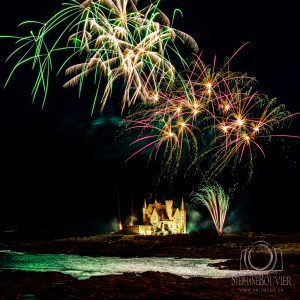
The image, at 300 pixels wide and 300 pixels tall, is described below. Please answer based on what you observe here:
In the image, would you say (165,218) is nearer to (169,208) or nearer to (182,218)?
(169,208)

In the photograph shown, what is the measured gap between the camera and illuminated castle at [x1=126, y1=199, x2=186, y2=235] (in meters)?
96.8

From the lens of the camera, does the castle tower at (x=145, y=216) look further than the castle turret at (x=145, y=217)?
Yes

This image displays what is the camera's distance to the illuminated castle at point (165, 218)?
96812mm

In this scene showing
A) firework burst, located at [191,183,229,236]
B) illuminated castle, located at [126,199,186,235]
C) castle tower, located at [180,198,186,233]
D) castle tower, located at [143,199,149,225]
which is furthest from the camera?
castle tower, located at [143,199,149,225]

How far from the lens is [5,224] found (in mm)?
131375

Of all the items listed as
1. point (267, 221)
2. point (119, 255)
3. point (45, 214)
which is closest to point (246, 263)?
point (119, 255)

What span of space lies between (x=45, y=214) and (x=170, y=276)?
108855 millimetres

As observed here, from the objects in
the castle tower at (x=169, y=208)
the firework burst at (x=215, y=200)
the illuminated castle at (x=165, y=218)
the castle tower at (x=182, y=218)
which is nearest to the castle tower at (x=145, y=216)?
the illuminated castle at (x=165, y=218)

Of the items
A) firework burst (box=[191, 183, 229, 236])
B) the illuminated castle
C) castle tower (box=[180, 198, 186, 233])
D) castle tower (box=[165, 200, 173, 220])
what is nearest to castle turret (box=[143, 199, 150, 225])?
the illuminated castle

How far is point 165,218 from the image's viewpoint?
10225cm

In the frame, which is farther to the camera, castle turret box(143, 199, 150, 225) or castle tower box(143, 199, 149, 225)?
castle tower box(143, 199, 149, 225)

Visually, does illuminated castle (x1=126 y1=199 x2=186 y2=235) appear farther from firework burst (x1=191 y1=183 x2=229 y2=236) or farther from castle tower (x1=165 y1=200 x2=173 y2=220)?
firework burst (x1=191 y1=183 x2=229 y2=236)

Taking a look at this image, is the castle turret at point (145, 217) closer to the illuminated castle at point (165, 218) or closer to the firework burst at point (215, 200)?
the illuminated castle at point (165, 218)

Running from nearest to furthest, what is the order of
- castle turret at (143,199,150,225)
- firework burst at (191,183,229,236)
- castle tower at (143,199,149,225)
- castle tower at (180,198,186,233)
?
firework burst at (191,183,229,236)
castle tower at (180,198,186,233)
castle turret at (143,199,150,225)
castle tower at (143,199,149,225)
